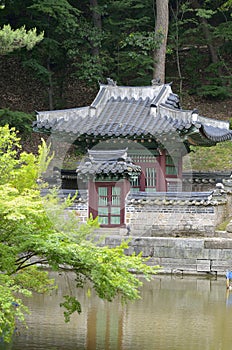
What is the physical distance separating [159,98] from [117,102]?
5.74 feet

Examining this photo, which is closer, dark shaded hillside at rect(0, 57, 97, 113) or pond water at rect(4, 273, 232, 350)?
pond water at rect(4, 273, 232, 350)

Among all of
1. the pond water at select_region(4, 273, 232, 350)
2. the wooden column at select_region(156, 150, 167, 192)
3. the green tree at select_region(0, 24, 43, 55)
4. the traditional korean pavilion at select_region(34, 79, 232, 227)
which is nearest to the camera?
the pond water at select_region(4, 273, 232, 350)

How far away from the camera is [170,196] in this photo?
23.6 metres

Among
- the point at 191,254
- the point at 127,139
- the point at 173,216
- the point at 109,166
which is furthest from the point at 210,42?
the point at 191,254

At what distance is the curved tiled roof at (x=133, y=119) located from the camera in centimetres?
2509

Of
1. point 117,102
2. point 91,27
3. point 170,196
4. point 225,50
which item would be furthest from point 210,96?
point 170,196

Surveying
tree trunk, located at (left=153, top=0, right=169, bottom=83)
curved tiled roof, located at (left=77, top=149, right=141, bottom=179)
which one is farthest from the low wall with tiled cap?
tree trunk, located at (left=153, top=0, right=169, bottom=83)

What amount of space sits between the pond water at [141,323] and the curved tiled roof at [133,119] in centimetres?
760

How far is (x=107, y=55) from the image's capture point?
1469 inches

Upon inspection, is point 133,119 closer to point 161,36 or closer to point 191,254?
point 191,254

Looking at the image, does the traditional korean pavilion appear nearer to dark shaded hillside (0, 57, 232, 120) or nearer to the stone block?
the stone block

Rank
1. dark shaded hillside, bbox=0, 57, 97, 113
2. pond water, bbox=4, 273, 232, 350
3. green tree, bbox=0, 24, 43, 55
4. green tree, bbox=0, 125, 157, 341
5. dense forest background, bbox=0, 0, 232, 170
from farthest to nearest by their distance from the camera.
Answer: dark shaded hillside, bbox=0, 57, 97, 113 → dense forest background, bbox=0, 0, 232, 170 → green tree, bbox=0, 24, 43, 55 → pond water, bbox=4, 273, 232, 350 → green tree, bbox=0, 125, 157, 341

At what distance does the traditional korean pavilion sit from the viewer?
2414 centimetres

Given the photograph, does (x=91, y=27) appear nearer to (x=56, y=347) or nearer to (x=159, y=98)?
(x=159, y=98)
